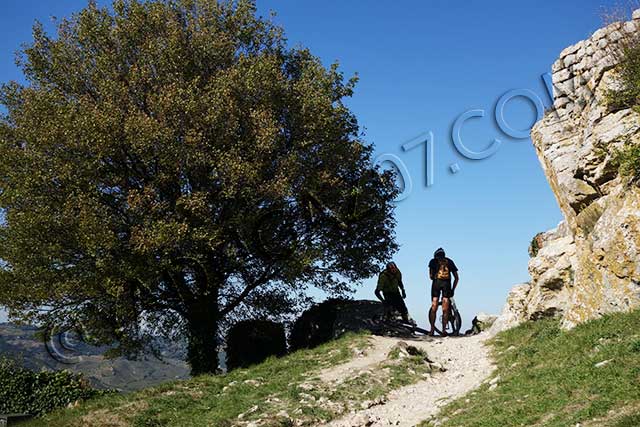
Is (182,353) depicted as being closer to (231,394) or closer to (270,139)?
(231,394)

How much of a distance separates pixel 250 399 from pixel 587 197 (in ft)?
40.8

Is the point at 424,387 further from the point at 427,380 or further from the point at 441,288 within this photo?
the point at 441,288

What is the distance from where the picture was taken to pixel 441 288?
2328 cm

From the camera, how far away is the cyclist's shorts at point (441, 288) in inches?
913

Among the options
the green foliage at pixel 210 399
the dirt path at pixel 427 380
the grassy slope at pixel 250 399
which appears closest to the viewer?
the dirt path at pixel 427 380

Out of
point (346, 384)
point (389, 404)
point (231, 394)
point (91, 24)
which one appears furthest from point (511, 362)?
point (91, 24)

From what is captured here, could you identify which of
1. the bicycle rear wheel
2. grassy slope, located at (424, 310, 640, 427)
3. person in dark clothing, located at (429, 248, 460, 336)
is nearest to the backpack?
person in dark clothing, located at (429, 248, 460, 336)

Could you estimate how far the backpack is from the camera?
23125 mm

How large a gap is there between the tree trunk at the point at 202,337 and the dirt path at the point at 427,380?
24.1 ft

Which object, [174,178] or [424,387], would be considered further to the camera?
[174,178]

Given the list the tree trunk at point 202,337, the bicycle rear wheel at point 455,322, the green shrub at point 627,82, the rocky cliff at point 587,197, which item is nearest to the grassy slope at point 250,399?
the tree trunk at point 202,337

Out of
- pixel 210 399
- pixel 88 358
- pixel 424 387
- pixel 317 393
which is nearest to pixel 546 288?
pixel 424 387

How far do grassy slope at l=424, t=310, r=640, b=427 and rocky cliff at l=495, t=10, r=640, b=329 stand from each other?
140 centimetres

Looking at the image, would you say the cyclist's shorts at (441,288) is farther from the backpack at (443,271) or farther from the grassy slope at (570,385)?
the grassy slope at (570,385)
